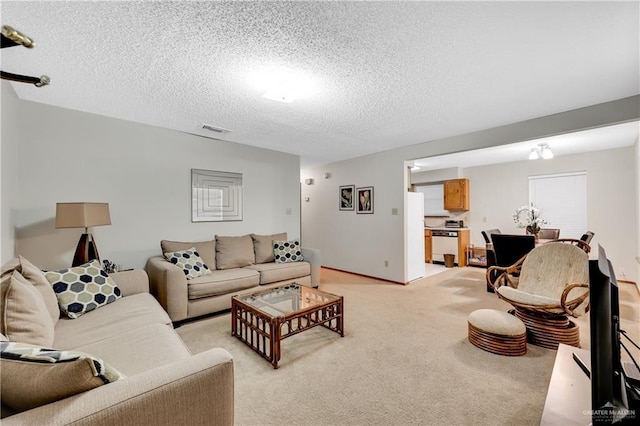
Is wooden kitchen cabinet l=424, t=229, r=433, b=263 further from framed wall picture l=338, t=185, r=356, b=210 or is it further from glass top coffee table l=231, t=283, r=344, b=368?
glass top coffee table l=231, t=283, r=344, b=368

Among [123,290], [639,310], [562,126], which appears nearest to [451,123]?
[562,126]

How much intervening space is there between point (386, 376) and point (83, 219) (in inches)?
118

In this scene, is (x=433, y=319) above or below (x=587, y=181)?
below

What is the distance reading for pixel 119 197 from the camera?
3.24 metres

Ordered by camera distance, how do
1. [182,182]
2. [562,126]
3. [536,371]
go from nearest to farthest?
[536,371]
[562,126]
[182,182]

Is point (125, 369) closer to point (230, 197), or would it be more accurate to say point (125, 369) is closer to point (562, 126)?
point (230, 197)

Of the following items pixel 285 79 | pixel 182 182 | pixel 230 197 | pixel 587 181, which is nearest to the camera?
pixel 285 79

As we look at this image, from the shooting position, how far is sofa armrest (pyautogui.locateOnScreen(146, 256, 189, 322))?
2.80 meters

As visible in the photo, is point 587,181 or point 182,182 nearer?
→ point 182,182

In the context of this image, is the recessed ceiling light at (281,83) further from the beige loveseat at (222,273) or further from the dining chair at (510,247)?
the dining chair at (510,247)

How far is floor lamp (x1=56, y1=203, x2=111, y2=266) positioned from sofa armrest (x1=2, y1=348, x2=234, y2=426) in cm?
228

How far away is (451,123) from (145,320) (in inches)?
145

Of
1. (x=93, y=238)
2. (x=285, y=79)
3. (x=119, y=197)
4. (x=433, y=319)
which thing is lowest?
(x=433, y=319)

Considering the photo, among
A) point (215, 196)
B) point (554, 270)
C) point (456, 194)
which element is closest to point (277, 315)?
point (215, 196)
